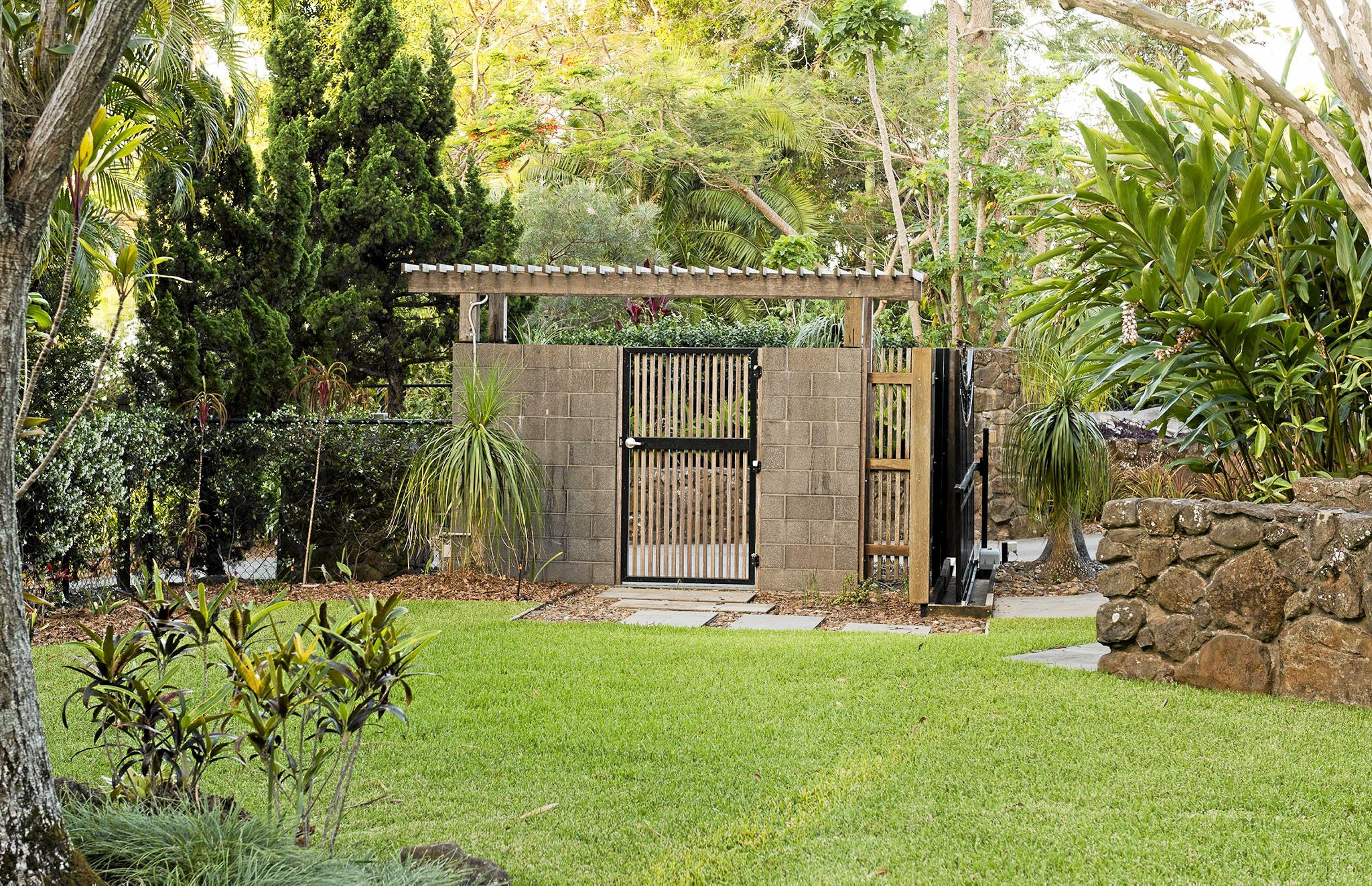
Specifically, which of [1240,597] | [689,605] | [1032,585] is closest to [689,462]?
[689,605]

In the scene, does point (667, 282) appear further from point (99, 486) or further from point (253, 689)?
point (253, 689)

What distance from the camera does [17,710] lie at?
2568 mm

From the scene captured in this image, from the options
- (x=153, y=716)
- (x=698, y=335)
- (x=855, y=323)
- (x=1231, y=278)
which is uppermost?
(x=698, y=335)

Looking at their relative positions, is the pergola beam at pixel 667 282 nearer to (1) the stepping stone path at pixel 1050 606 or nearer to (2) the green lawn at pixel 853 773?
(1) the stepping stone path at pixel 1050 606

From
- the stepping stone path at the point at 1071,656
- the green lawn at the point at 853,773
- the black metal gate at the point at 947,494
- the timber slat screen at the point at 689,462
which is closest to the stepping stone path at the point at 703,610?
the timber slat screen at the point at 689,462

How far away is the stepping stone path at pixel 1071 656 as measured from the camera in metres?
6.17

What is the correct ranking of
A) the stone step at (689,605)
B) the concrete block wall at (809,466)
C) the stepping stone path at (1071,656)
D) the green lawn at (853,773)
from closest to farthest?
the green lawn at (853,773) → the stepping stone path at (1071,656) → the stone step at (689,605) → the concrete block wall at (809,466)

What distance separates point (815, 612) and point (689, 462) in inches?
60.9

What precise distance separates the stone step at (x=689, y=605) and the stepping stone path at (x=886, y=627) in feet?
2.43

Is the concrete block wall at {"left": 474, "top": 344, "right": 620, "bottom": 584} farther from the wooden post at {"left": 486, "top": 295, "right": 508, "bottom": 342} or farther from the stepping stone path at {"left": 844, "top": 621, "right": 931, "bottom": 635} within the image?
the stepping stone path at {"left": 844, "top": 621, "right": 931, "bottom": 635}

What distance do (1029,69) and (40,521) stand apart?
17.2 metres

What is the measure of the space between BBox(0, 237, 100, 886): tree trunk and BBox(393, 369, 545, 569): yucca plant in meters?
5.86

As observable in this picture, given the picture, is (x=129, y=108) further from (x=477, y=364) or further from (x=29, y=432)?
(x=29, y=432)

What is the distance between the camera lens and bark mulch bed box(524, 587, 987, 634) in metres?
7.81
